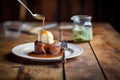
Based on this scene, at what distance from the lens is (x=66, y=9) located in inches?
135

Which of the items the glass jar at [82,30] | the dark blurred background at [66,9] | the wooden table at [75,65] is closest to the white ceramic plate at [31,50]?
the wooden table at [75,65]

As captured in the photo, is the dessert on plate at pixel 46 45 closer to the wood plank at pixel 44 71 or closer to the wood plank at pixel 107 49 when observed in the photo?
the wood plank at pixel 44 71

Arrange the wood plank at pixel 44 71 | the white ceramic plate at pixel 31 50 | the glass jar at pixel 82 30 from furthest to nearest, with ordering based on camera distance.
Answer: the glass jar at pixel 82 30 < the white ceramic plate at pixel 31 50 < the wood plank at pixel 44 71

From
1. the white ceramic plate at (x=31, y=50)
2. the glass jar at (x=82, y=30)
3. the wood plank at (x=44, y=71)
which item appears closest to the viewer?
the wood plank at (x=44, y=71)

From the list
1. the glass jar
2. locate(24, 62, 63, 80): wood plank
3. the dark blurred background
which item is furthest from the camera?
the dark blurred background

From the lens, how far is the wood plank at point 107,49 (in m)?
1.25

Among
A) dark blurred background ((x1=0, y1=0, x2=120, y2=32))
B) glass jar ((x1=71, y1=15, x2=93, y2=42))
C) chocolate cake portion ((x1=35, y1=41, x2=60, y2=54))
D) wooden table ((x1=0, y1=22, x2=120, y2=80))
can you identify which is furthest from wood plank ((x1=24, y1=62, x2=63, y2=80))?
dark blurred background ((x1=0, y1=0, x2=120, y2=32))

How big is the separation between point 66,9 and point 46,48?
2022mm

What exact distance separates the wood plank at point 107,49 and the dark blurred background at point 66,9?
3.55 ft

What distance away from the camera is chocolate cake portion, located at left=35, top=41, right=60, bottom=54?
1428 millimetres

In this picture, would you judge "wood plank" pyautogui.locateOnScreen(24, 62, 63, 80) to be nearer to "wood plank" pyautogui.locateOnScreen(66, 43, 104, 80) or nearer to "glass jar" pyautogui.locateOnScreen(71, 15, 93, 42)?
"wood plank" pyautogui.locateOnScreen(66, 43, 104, 80)

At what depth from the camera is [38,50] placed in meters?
1.44

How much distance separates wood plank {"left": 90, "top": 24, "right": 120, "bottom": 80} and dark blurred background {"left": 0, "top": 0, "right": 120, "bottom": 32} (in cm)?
108

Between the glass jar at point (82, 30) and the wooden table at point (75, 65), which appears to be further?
the glass jar at point (82, 30)
